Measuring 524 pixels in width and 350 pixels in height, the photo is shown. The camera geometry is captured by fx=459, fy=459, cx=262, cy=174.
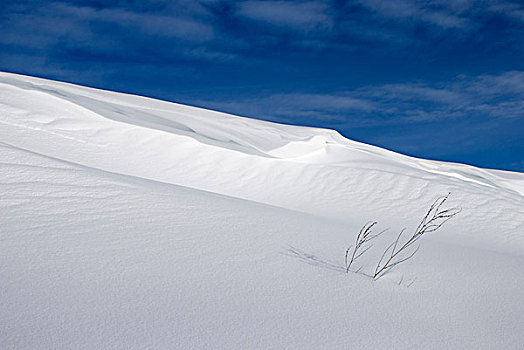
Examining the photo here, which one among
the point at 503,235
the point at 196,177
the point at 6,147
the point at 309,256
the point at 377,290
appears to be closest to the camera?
the point at 377,290

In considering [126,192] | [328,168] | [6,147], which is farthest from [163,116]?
[126,192]

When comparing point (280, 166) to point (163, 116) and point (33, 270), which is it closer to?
point (163, 116)

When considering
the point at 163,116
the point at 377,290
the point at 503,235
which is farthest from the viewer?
the point at 163,116

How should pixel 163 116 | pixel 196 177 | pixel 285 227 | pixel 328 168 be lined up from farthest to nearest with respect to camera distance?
pixel 163 116
pixel 328 168
pixel 196 177
pixel 285 227

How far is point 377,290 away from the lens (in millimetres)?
1978

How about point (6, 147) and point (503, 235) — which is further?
point (503, 235)

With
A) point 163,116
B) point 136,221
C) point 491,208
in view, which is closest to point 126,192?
point 136,221

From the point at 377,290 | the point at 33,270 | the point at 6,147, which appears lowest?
the point at 33,270

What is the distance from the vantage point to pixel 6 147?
10.7 feet

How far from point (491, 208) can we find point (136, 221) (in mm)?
3635

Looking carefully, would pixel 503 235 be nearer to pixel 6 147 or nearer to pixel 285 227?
pixel 285 227

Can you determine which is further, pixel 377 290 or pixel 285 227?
pixel 285 227

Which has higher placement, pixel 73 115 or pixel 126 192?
pixel 73 115

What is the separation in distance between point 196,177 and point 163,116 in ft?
11.6
